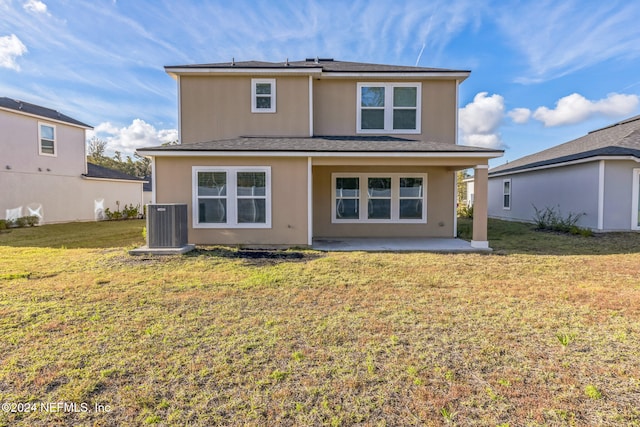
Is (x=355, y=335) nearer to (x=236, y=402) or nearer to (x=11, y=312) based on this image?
(x=236, y=402)

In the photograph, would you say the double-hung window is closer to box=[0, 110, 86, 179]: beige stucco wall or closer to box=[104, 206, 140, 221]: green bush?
box=[104, 206, 140, 221]: green bush

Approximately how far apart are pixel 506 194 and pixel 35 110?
26.0 m

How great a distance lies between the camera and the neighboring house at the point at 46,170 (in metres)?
14.7

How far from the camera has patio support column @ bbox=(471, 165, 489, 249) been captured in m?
8.54

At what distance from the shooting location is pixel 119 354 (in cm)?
308

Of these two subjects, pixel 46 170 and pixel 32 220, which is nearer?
pixel 32 220

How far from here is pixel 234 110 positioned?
10.6 meters

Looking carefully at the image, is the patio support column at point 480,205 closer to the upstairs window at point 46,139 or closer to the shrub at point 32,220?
the shrub at point 32,220

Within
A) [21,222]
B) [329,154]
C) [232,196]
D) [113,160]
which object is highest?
[113,160]

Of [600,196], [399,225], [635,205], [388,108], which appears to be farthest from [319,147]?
[635,205]

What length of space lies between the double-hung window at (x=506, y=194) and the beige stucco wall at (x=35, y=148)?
967 inches

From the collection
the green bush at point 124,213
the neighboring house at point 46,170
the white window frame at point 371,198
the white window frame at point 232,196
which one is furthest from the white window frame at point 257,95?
the green bush at point 124,213

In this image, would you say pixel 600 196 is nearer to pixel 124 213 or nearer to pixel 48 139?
pixel 48 139

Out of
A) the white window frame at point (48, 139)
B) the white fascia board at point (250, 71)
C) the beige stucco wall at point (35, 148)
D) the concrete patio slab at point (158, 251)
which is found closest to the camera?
the concrete patio slab at point (158, 251)
